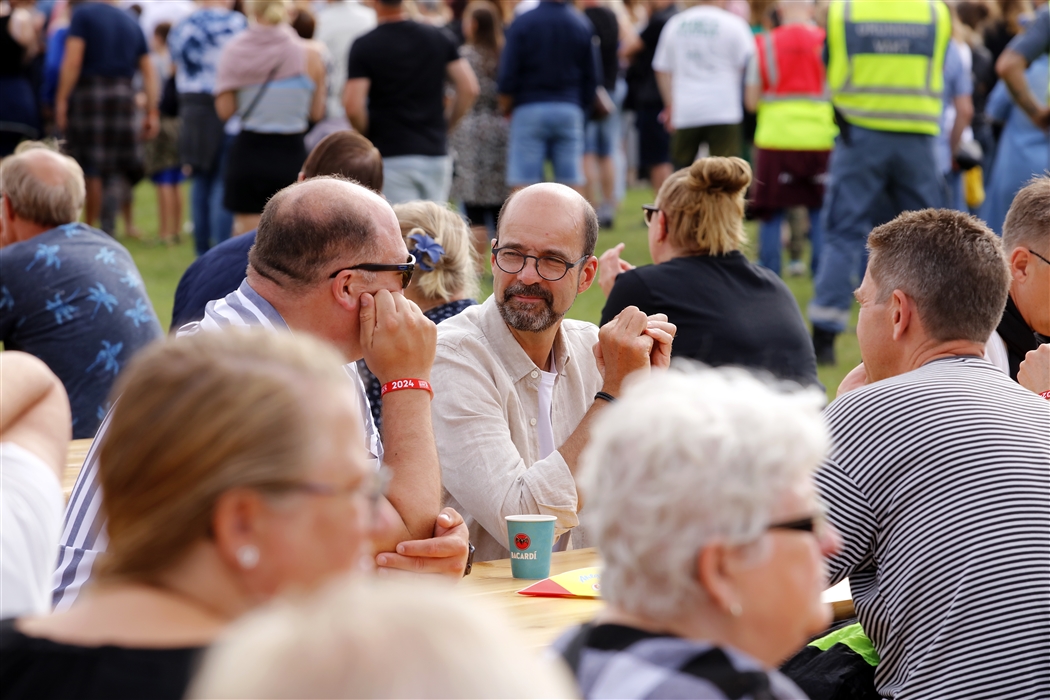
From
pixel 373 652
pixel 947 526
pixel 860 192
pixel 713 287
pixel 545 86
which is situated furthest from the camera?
pixel 545 86

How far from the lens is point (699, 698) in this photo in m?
1.41

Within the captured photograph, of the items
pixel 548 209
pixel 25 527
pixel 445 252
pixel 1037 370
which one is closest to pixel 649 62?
pixel 445 252

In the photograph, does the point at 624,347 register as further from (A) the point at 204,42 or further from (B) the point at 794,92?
(A) the point at 204,42

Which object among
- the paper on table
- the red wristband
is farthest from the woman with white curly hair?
the red wristband

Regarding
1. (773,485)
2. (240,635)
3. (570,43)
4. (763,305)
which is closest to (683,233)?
(763,305)

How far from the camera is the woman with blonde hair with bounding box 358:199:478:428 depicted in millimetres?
4137

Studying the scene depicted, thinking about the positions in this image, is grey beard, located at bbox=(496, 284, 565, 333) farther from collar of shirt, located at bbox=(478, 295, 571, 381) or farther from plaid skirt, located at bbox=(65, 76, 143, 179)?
plaid skirt, located at bbox=(65, 76, 143, 179)

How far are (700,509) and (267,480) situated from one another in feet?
1.60

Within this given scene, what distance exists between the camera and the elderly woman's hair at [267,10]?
7426mm

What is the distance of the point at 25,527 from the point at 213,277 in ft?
8.50

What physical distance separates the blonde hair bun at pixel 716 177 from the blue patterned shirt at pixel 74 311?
202 cm

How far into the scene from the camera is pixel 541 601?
260 cm

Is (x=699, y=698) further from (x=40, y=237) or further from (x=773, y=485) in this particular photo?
(x=40, y=237)

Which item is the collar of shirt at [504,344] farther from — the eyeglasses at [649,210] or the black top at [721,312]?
the eyeglasses at [649,210]
